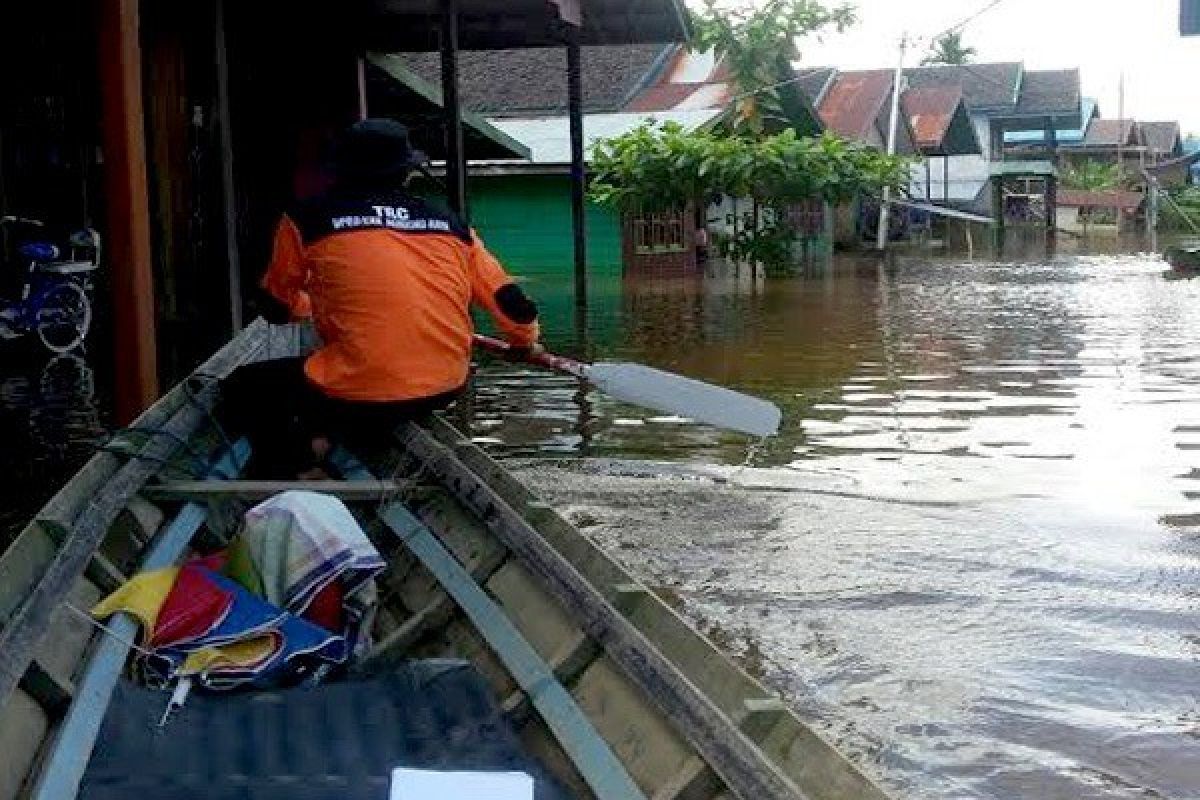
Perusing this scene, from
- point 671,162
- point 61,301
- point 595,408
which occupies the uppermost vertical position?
point 671,162

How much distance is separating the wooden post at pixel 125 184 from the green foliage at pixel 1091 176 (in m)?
47.4

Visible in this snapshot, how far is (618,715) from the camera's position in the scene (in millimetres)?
2980

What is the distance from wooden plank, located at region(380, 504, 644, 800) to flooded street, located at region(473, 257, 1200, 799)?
3.43 feet

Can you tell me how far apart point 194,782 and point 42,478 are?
4.43m

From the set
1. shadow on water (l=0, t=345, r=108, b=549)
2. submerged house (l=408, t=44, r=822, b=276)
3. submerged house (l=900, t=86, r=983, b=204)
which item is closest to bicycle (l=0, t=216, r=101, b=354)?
shadow on water (l=0, t=345, r=108, b=549)

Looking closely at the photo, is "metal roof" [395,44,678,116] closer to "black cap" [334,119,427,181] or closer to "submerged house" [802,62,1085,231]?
"submerged house" [802,62,1085,231]

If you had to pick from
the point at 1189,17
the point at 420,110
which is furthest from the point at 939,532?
the point at 420,110

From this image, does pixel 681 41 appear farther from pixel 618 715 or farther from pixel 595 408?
pixel 618 715

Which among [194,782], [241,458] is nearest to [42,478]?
[241,458]

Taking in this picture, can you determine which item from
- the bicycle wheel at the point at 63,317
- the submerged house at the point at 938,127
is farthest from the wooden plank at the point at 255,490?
the submerged house at the point at 938,127

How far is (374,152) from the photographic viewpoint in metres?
5.19

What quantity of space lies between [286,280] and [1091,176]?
5025cm

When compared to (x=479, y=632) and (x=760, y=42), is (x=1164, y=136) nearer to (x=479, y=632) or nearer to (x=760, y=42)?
(x=760, y=42)

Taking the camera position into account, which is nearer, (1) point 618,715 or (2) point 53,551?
(1) point 618,715
